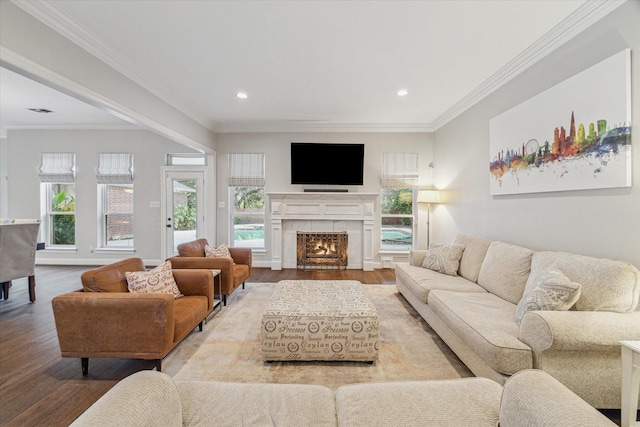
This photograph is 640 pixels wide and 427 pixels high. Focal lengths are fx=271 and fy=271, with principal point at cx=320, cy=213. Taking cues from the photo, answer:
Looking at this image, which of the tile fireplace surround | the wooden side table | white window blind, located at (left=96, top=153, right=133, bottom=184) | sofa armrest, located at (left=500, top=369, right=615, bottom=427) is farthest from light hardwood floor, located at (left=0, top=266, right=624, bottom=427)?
the tile fireplace surround

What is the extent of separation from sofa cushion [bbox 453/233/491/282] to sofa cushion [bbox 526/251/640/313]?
3.72 ft

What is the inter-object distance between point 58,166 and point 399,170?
275 inches

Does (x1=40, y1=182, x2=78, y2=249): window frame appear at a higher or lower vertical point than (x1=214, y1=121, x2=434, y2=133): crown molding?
lower

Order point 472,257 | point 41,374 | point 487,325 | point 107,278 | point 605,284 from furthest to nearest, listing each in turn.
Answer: point 472,257, point 107,278, point 41,374, point 487,325, point 605,284

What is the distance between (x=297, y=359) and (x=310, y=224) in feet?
11.1

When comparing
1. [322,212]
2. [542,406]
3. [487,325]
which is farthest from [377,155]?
[542,406]

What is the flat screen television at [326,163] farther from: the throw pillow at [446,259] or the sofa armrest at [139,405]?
the sofa armrest at [139,405]

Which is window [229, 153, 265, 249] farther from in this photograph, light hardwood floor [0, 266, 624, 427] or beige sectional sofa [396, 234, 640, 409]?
beige sectional sofa [396, 234, 640, 409]

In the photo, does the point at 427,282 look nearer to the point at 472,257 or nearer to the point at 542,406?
the point at 472,257

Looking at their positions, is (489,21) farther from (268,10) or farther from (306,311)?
(306,311)

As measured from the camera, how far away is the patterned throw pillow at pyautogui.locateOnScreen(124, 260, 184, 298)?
7.72 feet

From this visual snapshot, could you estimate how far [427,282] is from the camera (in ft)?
9.96

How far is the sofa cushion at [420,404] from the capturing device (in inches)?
40.2

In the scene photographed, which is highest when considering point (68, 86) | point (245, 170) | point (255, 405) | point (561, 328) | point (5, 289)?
point (68, 86)
